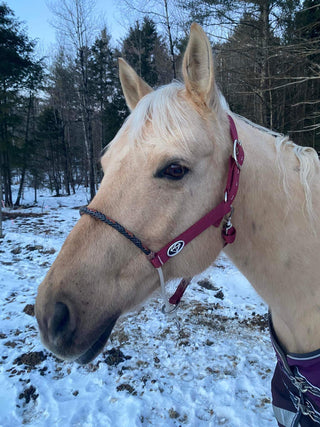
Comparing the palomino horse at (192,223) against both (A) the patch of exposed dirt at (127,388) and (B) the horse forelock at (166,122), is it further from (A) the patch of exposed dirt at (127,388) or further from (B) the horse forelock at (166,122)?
(A) the patch of exposed dirt at (127,388)

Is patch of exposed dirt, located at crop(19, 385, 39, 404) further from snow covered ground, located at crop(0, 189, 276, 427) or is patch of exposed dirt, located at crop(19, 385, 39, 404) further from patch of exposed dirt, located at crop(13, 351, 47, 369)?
patch of exposed dirt, located at crop(13, 351, 47, 369)

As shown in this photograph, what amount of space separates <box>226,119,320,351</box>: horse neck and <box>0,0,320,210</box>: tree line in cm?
126

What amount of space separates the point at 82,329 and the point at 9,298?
4.71m

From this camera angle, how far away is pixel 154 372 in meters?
3.16

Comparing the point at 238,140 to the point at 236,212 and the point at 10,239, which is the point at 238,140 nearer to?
the point at 236,212

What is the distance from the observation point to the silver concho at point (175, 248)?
121 centimetres

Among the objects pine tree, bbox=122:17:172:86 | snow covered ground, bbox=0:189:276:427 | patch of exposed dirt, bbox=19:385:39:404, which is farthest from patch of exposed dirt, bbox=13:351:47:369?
pine tree, bbox=122:17:172:86

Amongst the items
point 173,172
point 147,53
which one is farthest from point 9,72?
point 173,172

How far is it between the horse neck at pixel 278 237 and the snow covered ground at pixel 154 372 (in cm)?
41

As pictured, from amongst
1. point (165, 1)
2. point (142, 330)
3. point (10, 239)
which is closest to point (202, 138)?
point (142, 330)

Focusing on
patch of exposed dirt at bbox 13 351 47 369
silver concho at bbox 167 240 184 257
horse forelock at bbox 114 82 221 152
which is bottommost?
patch of exposed dirt at bbox 13 351 47 369

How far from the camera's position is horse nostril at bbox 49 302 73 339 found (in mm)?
1007

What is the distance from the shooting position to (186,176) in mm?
1205

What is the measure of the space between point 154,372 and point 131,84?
10.8 ft
